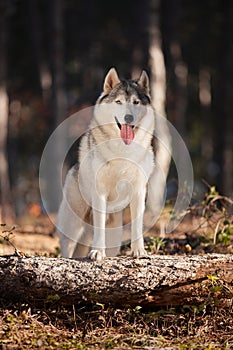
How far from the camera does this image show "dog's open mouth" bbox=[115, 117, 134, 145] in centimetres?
656

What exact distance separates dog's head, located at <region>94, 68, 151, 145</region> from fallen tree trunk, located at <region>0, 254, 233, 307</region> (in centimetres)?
156

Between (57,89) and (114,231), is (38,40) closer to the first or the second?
(57,89)

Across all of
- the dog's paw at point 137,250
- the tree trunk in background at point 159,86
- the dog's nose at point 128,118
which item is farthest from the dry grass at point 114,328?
the tree trunk in background at point 159,86

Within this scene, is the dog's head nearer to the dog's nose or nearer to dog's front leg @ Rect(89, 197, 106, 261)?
the dog's nose

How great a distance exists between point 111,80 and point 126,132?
2.10 feet

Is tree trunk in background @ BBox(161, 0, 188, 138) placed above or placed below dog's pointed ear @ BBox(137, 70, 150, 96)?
above

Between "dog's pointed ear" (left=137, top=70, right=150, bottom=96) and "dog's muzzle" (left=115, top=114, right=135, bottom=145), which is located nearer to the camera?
"dog's muzzle" (left=115, top=114, right=135, bottom=145)

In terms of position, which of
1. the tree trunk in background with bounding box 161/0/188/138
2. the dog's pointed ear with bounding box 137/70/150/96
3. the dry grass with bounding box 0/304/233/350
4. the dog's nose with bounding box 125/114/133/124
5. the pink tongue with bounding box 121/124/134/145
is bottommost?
the dry grass with bounding box 0/304/233/350

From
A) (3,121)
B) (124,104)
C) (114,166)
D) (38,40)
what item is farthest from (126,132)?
(38,40)

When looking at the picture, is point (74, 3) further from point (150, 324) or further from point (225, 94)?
point (150, 324)

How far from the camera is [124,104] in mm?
6578

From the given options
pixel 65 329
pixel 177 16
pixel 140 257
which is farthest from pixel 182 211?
pixel 177 16

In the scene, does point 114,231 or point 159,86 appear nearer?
point 114,231

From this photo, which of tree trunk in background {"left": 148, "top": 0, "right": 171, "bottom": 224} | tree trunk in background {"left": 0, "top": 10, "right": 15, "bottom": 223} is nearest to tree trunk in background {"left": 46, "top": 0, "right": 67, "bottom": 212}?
tree trunk in background {"left": 0, "top": 10, "right": 15, "bottom": 223}
